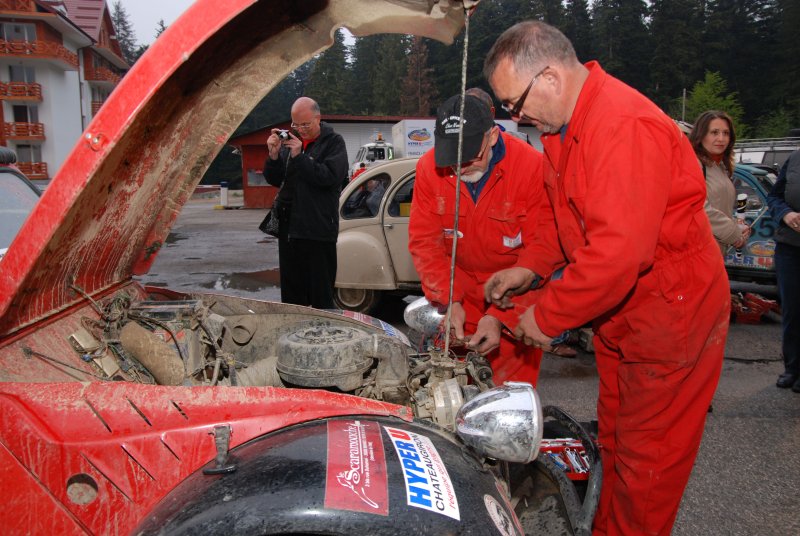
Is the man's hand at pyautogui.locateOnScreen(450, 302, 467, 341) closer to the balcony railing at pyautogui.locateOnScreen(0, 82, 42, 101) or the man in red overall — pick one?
the man in red overall

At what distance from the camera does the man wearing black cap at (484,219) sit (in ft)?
10.3

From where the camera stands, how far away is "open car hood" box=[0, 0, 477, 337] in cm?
141

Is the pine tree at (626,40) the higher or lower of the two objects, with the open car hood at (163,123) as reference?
higher

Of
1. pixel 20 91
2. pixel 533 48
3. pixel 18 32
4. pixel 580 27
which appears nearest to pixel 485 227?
pixel 533 48

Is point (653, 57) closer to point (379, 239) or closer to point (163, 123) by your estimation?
point (379, 239)

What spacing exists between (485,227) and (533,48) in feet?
4.40

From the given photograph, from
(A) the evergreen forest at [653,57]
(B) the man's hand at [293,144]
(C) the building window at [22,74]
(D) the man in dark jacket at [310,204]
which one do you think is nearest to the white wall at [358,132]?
(A) the evergreen forest at [653,57]

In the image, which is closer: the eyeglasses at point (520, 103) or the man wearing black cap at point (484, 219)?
the eyeglasses at point (520, 103)

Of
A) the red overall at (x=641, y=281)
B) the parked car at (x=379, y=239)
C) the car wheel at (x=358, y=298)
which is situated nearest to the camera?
the red overall at (x=641, y=281)

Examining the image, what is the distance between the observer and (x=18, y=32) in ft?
123

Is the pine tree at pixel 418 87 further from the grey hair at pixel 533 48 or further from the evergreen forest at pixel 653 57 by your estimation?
the grey hair at pixel 533 48

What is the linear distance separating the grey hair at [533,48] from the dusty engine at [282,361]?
1.09 meters

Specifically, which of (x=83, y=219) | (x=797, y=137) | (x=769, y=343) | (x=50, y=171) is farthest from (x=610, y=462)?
(x=50, y=171)

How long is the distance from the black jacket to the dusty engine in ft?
8.71
